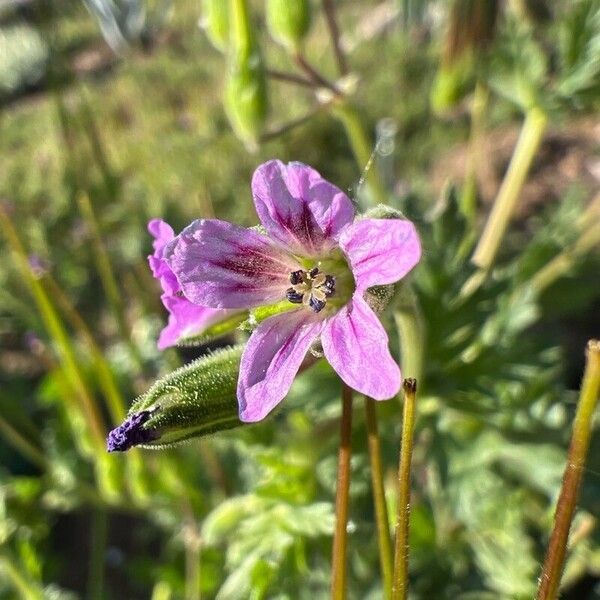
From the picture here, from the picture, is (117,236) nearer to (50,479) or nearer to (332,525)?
(50,479)

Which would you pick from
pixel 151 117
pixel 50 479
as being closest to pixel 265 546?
pixel 50 479

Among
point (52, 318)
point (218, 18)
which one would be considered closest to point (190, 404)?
point (52, 318)

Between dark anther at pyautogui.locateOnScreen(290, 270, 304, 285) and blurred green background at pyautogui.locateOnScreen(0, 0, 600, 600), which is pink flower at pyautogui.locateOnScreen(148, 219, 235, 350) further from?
blurred green background at pyautogui.locateOnScreen(0, 0, 600, 600)

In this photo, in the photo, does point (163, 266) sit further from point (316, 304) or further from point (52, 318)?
point (52, 318)

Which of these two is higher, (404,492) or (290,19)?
(290,19)

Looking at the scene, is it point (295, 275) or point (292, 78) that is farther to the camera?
point (292, 78)

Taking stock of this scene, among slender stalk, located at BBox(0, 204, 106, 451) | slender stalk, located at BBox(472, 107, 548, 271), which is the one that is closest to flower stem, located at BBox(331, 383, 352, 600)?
slender stalk, located at BBox(0, 204, 106, 451)

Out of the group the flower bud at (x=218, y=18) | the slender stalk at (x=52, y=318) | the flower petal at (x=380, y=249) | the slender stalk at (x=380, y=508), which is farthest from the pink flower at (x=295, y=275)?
the flower bud at (x=218, y=18)
